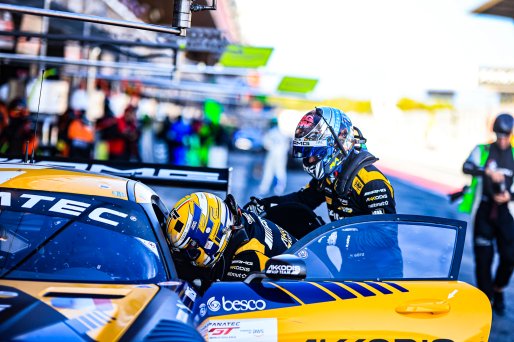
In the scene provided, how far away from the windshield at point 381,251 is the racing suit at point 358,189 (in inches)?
41.8

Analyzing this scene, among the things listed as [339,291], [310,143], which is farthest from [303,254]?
[310,143]

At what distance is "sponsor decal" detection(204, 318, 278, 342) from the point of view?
3.51 metres

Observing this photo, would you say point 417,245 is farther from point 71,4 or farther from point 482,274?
point 71,4

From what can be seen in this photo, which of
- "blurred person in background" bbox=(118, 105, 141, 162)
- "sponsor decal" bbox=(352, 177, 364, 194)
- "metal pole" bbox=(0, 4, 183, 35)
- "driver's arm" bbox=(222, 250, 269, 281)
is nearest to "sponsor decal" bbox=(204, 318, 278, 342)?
"driver's arm" bbox=(222, 250, 269, 281)

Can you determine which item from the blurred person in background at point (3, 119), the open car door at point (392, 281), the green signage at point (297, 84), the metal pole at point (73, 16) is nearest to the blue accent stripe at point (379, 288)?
the open car door at point (392, 281)

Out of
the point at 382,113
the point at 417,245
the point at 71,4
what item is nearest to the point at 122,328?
the point at 417,245

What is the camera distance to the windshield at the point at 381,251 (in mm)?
4027

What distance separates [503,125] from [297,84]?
826 cm

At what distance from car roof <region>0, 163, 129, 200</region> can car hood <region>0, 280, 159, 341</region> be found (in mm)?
747

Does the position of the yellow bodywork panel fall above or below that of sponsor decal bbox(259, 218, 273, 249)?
below

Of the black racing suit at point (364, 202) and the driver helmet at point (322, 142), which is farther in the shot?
the driver helmet at point (322, 142)

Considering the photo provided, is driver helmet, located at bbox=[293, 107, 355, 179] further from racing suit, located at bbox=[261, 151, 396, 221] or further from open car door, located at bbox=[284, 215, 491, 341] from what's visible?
open car door, located at bbox=[284, 215, 491, 341]

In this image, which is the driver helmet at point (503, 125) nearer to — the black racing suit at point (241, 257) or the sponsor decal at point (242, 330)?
the black racing suit at point (241, 257)

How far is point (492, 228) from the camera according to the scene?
8.58 m
